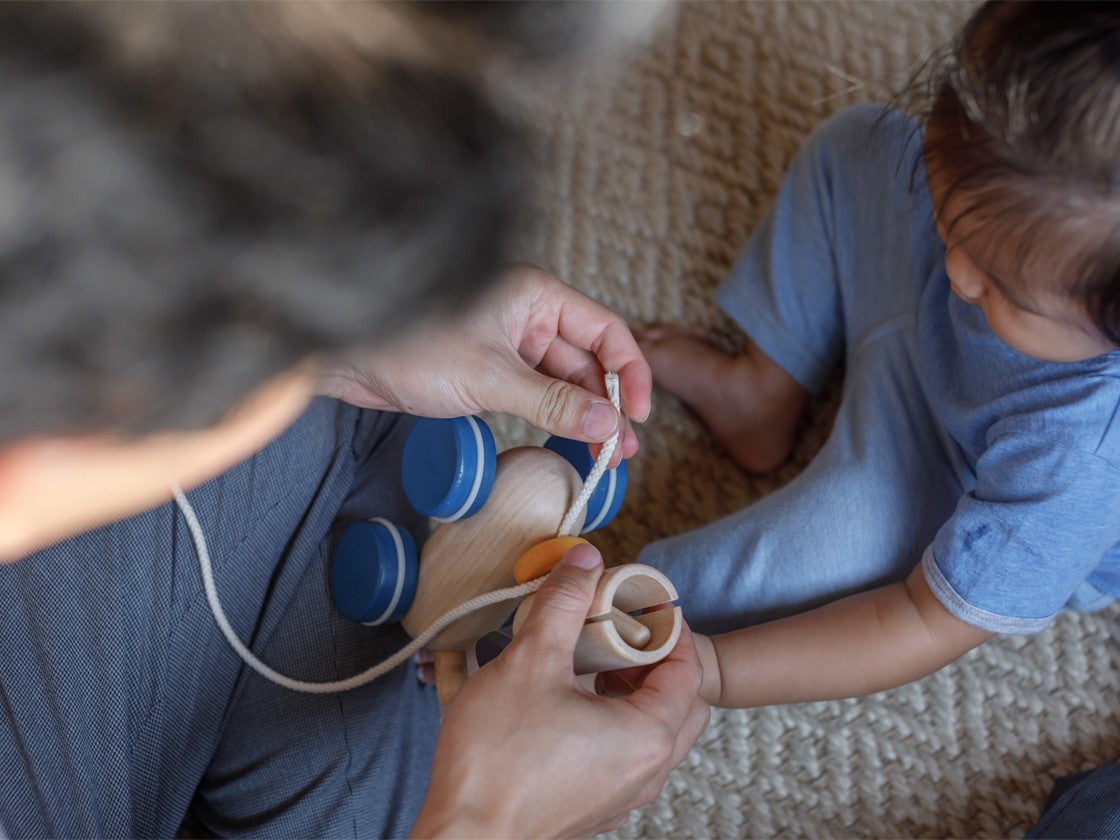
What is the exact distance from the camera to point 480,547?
0.62m

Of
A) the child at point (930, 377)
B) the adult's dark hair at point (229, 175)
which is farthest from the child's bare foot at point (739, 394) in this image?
the adult's dark hair at point (229, 175)

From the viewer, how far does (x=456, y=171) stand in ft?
0.87

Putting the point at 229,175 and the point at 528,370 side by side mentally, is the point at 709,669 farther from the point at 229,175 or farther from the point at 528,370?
the point at 229,175

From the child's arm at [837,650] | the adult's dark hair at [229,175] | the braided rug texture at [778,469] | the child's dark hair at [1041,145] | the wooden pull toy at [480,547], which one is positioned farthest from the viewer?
the braided rug texture at [778,469]

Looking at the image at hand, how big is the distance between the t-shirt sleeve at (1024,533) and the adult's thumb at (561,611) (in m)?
0.26

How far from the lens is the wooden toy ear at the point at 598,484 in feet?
2.14

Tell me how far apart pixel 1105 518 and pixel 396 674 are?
0.49m

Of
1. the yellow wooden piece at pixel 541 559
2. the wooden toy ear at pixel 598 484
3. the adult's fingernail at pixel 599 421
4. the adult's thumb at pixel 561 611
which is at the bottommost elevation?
the wooden toy ear at pixel 598 484

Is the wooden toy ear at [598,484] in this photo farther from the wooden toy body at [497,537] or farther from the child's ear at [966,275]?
the child's ear at [966,275]

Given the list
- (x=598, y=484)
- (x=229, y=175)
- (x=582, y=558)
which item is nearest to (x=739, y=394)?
(x=598, y=484)

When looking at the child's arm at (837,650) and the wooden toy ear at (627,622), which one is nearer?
the wooden toy ear at (627,622)

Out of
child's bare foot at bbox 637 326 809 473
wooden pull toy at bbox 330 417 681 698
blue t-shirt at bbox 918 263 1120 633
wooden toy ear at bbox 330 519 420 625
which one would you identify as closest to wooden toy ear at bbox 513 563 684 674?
wooden pull toy at bbox 330 417 681 698

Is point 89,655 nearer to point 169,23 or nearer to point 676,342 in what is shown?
point 169,23

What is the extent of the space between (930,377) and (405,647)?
1.44ft
